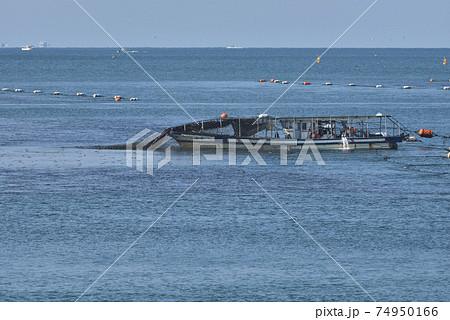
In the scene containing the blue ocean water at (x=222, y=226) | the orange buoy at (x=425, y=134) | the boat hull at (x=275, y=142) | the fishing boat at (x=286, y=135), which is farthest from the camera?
the orange buoy at (x=425, y=134)

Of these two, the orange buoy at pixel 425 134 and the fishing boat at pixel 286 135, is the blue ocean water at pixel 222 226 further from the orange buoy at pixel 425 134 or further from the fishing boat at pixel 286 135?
the fishing boat at pixel 286 135

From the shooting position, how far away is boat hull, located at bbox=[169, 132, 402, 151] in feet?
291

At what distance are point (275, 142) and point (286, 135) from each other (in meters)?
3.26

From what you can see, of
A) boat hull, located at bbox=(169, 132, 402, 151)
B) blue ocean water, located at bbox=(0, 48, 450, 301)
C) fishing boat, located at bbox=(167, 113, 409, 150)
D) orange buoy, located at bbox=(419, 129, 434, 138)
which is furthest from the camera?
orange buoy, located at bbox=(419, 129, 434, 138)

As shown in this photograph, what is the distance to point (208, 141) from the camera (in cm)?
8938

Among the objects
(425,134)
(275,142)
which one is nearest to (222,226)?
(275,142)

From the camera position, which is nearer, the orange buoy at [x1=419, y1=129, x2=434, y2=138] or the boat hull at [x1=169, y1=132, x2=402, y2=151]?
the boat hull at [x1=169, y1=132, x2=402, y2=151]

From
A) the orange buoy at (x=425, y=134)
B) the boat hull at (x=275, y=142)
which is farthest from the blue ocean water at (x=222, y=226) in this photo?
the boat hull at (x=275, y=142)

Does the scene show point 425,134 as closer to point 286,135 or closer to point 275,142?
point 286,135

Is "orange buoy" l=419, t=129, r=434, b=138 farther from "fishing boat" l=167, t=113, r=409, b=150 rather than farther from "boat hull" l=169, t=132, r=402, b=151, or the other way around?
"boat hull" l=169, t=132, r=402, b=151

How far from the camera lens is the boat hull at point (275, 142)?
8869 centimetres

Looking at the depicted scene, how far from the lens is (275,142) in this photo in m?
88.3

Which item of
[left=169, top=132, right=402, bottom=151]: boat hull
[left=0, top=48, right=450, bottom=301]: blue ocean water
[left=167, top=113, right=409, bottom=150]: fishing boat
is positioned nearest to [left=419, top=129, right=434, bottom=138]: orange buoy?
[left=0, top=48, right=450, bottom=301]: blue ocean water
